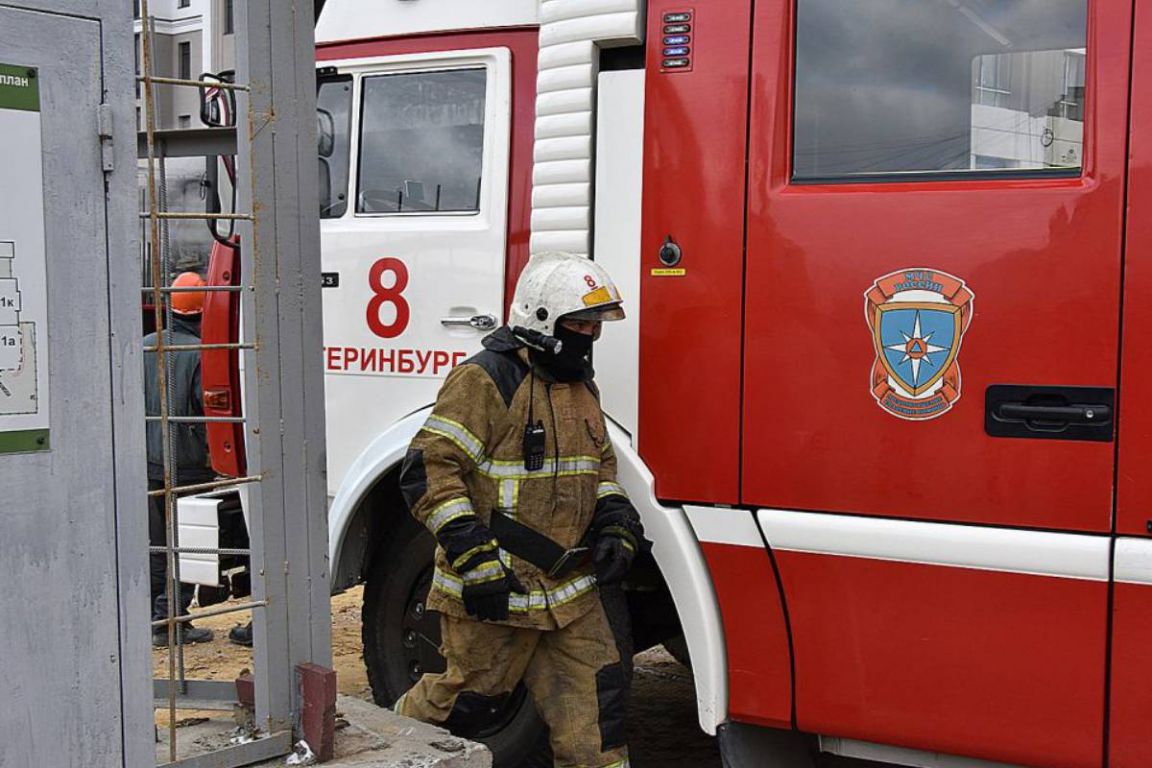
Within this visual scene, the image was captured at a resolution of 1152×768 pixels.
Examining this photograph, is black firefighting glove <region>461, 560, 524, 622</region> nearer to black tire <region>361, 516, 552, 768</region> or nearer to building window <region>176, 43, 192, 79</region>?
black tire <region>361, 516, 552, 768</region>

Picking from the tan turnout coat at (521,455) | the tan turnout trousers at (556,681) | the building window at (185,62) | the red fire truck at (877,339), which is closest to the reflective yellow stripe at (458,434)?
the tan turnout coat at (521,455)

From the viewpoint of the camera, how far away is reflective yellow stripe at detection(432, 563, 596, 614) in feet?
11.4

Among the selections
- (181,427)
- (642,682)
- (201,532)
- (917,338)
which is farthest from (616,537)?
(642,682)

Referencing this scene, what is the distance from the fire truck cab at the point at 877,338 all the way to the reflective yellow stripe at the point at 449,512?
0.45 m

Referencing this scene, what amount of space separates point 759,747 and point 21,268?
2.28 m

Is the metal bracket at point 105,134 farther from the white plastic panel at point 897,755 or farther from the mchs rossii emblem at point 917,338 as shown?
the white plastic panel at point 897,755

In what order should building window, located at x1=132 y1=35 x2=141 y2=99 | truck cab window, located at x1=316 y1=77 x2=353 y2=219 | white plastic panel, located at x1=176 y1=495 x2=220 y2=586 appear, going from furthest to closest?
truck cab window, located at x1=316 y1=77 x2=353 y2=219, white plastic panel, located at x1=176 y1=495 x2=220 y2=586, building window, located at x1=132 y1=35 x2=141 y2=99

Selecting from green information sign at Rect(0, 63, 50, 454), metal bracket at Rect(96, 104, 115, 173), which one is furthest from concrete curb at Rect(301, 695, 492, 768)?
metal bracket at Rect(96, 104, 115, 173)

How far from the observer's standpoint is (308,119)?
2.62 metres

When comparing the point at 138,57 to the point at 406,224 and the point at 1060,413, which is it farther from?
→ the point at 1060,413

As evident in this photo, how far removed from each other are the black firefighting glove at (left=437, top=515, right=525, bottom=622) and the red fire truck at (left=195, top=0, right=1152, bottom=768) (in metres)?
0.42

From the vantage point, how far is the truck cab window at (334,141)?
13.8 feet

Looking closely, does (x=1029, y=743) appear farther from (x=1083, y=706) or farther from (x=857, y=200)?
(x=857, y=200)

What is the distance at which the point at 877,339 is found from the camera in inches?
120
